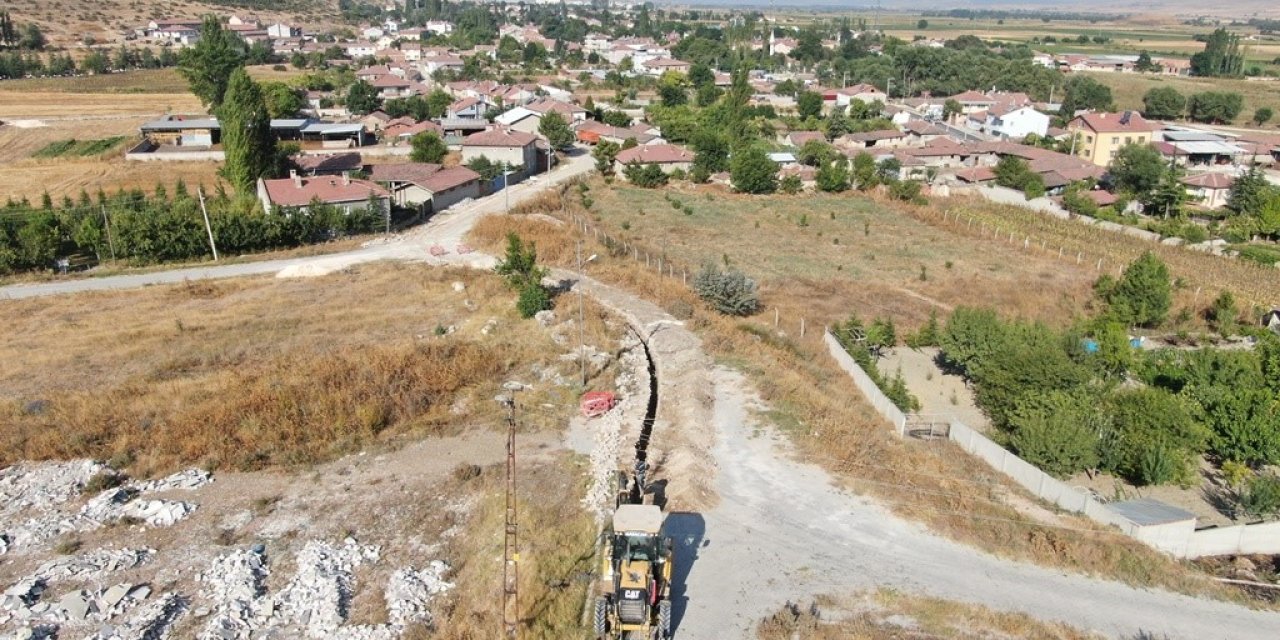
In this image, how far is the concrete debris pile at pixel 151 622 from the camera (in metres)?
13.0

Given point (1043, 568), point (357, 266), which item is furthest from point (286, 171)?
point (1043, 568)

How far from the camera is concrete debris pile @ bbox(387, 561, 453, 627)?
13.5 m

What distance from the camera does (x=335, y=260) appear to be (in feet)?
117

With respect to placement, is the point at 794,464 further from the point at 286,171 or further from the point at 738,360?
the point at 286,171

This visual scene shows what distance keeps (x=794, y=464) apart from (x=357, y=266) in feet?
75.3

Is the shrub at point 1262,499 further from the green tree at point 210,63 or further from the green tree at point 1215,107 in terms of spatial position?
the green tree at point 1215,107

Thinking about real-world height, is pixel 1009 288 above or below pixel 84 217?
below

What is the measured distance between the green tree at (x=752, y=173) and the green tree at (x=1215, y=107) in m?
57.5

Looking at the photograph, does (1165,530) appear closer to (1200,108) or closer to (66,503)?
(66,503)

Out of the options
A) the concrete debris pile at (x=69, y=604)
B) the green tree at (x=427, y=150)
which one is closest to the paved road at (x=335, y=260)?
the green tree at (x=427, y=150)

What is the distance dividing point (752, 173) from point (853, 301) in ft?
71.6

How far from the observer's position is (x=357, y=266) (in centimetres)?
3509

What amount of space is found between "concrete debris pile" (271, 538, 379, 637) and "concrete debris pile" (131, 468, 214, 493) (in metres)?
3.94

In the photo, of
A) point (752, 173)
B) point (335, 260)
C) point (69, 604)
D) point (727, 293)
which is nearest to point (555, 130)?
point (752, 173)
